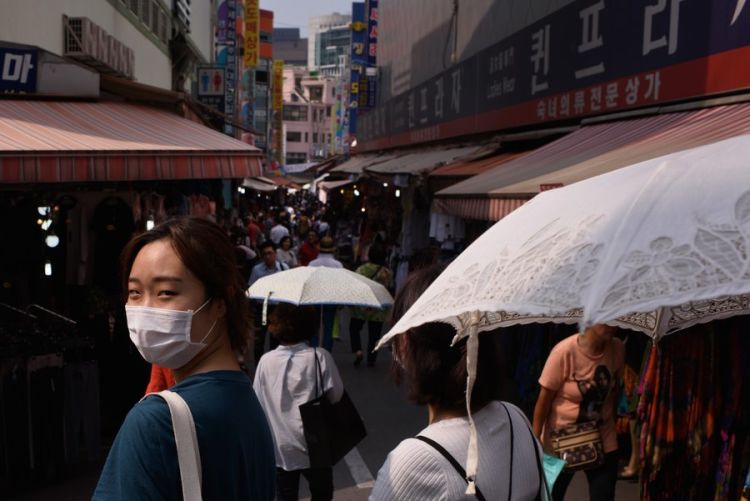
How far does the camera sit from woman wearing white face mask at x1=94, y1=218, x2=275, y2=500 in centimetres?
191

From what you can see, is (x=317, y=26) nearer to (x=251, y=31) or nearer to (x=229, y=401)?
(x=251, y=31)

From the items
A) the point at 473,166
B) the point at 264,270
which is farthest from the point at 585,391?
the point at 473,166

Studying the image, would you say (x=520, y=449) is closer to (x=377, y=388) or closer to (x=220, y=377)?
(x=220, y=377)

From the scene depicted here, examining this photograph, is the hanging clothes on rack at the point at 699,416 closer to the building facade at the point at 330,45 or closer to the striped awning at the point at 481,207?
the striped awning at the point at 481,207

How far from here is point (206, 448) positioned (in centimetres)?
199

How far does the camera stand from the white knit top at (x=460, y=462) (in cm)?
224

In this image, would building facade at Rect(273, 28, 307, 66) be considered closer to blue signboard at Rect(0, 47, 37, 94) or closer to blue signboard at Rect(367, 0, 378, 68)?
blue signboard at Rect(367, 0, 378, 68)

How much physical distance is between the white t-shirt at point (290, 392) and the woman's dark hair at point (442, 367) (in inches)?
89.4

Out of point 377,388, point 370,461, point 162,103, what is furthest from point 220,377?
point 162,103

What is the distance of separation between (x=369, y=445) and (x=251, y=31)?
35.0 m

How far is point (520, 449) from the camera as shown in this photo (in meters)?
2.43

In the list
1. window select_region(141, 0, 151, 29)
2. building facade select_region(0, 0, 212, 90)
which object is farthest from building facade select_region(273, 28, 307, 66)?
window select_region(141, 0, 151, 29)

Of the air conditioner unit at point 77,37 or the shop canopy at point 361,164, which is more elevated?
the air conditioner unit at point 77,37

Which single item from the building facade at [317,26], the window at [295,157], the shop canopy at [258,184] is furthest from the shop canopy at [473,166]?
the building facade at [317,26]
